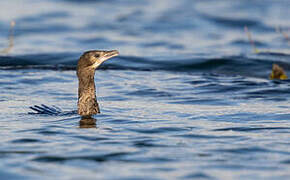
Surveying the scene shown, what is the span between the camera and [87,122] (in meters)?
10.7

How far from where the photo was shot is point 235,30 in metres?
26.1

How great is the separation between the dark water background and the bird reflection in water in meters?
0.11

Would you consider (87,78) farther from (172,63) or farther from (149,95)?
(172,63)

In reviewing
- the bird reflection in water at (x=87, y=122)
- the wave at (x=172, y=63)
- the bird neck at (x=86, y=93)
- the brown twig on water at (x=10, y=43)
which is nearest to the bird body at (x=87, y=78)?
the bird neck at (x=86, y=93)

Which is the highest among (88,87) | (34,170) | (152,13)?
(152,13)

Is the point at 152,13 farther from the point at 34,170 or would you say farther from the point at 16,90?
the point at 34,170

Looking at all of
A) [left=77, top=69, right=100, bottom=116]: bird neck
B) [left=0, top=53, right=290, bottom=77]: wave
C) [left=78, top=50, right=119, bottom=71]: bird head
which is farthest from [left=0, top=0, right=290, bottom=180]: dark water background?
[left=78, top=50, right=119, bottom=71]: bird head

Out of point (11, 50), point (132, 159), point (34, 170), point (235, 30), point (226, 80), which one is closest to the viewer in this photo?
point (34, 170)

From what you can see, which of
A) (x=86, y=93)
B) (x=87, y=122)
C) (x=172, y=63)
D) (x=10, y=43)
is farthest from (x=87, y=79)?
(x=10, y=43)

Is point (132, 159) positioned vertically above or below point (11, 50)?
below

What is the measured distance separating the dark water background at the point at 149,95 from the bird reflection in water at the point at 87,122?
114mm

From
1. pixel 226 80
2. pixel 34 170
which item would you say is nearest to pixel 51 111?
pixel 34 170

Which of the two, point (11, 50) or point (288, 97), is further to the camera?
point (11, 50)

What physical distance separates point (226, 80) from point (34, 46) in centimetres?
739
